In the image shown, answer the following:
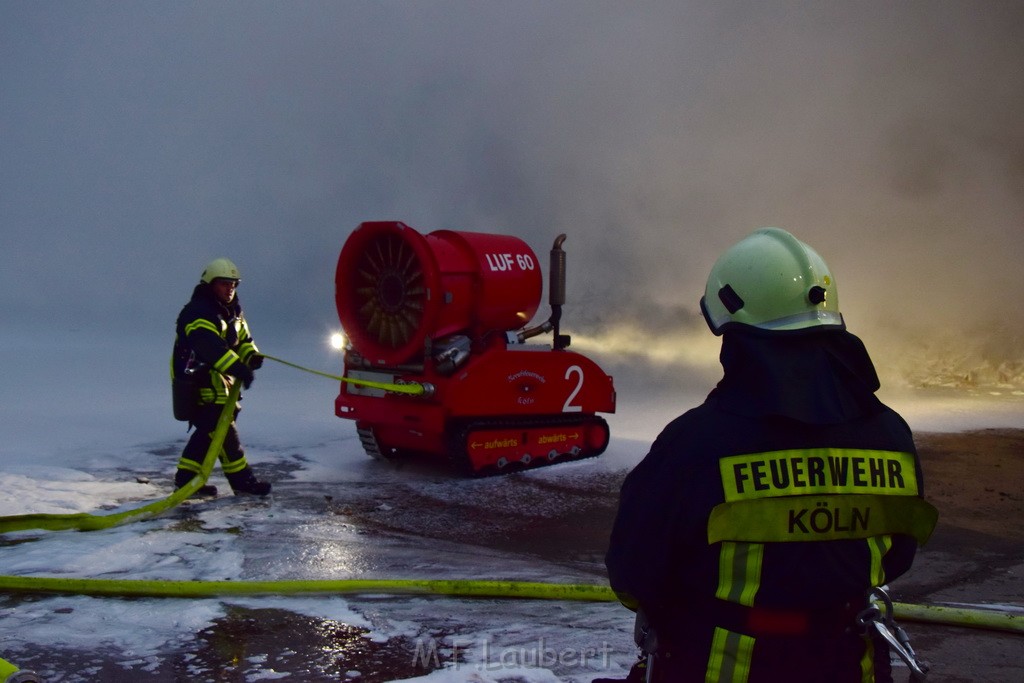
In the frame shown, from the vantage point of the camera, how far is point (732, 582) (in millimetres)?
1707

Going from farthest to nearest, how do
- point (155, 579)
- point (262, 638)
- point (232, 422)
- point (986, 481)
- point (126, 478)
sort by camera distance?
point (986, 481)
point (126, 478)
point (232, 422)
point (155, 579)
point (262, 638)

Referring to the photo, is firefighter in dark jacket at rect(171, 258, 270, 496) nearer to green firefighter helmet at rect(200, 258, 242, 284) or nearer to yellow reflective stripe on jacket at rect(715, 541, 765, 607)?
green firefighter helmet at rect(200, 258, 242, 284)

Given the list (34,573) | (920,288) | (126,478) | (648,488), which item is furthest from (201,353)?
(920,288)

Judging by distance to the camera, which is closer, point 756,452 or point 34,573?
point 756,452

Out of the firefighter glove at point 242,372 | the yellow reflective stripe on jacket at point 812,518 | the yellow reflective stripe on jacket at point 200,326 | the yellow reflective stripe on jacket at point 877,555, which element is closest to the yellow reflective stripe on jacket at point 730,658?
the yellow reflective stripe on jacket at point 812,518

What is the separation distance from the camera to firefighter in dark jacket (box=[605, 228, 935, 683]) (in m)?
1.69

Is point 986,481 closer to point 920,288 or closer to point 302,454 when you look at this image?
point 302,454

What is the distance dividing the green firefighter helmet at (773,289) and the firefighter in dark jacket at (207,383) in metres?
4.18

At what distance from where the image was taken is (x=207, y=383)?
18.6ft

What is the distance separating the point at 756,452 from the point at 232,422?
15.3 feet

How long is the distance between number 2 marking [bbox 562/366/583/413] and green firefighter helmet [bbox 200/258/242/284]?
2605 mm

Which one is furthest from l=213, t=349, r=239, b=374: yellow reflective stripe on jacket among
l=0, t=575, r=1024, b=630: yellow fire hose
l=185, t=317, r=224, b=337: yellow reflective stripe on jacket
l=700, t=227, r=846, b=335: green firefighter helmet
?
l=700, t=227, r=846, b=335: green firefighter helmet

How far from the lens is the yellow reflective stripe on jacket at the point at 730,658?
169 centimetres

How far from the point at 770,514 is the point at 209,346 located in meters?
4.47
